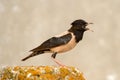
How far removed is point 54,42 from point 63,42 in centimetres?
52

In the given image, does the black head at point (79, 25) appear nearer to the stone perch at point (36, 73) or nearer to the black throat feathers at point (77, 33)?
the black throat feathers at point (77, 33)

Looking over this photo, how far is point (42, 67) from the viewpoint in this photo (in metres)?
6.98

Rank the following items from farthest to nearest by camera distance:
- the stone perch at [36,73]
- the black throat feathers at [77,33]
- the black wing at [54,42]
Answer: the black throat feathers at [77,33] < the black wing at [54,42] < the stone perch at [36,73]

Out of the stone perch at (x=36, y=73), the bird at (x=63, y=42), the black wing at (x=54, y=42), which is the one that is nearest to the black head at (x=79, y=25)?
the bird at (x=63, y=42)

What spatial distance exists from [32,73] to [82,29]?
175 inches

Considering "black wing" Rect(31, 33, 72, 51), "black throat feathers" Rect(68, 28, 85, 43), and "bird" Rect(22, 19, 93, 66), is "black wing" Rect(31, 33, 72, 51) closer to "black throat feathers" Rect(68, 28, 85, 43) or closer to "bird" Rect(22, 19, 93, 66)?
"bird" Rect(22, 19, 93, 66)

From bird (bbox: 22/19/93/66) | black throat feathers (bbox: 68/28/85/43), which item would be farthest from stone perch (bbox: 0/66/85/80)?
black throat feathers (bbox: 68/28/85/43)

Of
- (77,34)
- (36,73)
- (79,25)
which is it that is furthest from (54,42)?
(36,73)

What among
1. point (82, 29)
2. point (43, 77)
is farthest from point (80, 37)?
point (43, 77)

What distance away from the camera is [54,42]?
9.63 metres

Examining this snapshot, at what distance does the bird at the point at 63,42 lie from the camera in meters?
9.52

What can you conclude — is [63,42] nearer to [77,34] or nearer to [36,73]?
[77,34]

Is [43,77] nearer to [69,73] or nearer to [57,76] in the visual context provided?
[57,76]

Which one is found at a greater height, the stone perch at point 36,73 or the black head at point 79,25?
the black head at point 79,25
